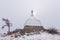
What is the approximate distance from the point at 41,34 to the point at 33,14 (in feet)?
1.36

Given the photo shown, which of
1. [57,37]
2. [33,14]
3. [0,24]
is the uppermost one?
[33,14]

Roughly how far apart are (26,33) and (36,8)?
0.48 meters

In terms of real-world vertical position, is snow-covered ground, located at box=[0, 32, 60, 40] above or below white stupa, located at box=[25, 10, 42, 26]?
below

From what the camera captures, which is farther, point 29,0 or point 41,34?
point 29,0

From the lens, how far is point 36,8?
2533mm

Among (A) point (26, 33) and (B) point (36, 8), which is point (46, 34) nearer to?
(A) point (26, 33)

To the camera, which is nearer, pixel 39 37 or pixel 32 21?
pixel 39 37

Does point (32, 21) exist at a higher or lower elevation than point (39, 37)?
higher

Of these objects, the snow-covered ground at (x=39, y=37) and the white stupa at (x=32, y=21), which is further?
the white stupa at (x=32, y=21)

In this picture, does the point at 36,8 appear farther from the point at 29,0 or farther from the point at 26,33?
the point at 26,33

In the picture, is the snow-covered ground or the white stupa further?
the white stupa

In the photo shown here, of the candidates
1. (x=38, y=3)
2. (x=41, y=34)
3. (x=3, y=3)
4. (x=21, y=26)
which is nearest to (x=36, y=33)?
(x=41, y=34)

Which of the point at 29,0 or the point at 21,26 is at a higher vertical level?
the point at 29,0

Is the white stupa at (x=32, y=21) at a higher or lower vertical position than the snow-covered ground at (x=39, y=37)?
higher
